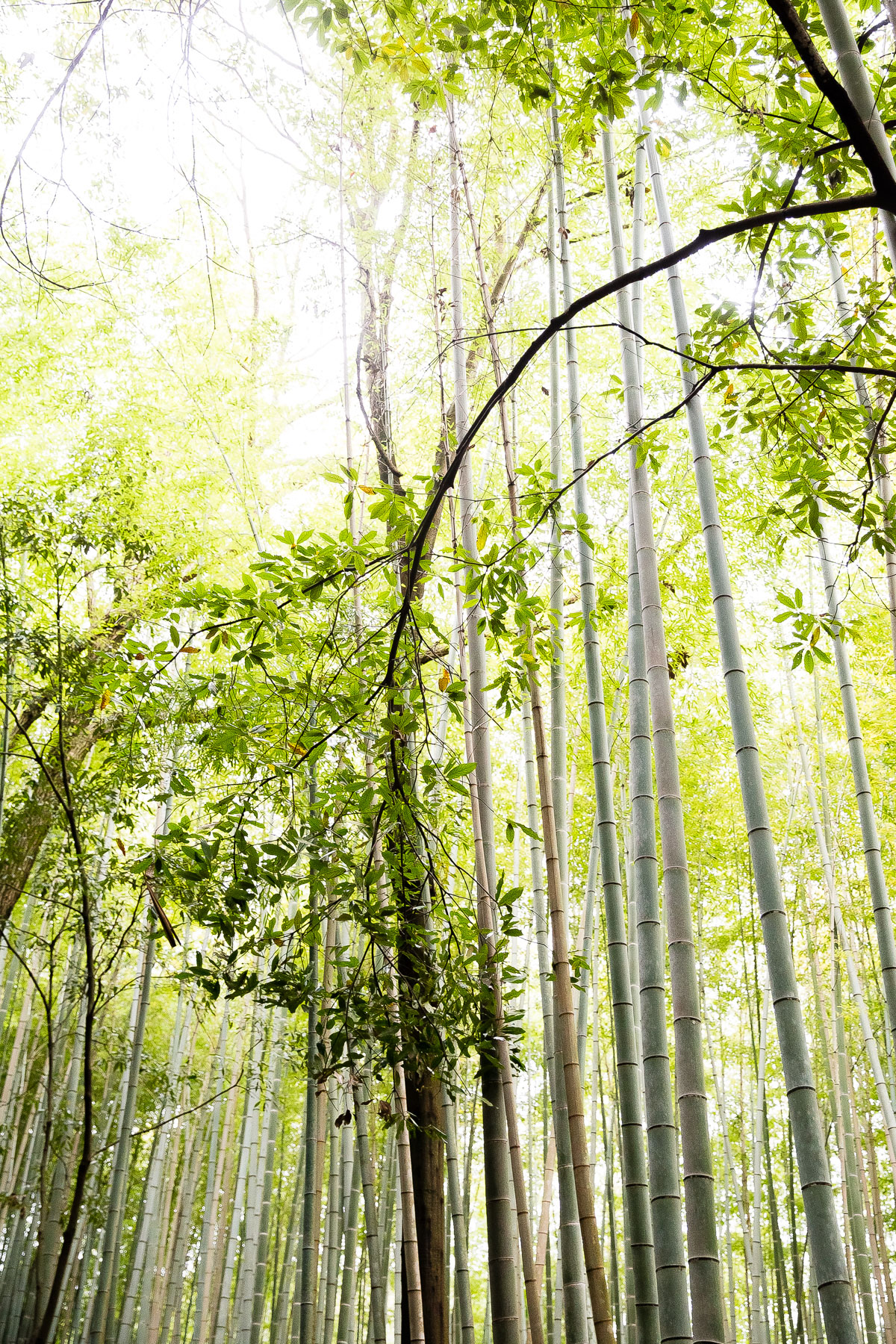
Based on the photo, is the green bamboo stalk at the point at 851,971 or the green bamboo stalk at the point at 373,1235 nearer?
the green bamboo stalk at the point at 373,1235

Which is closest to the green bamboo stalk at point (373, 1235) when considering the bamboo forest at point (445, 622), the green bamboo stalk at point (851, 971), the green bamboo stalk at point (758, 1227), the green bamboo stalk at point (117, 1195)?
the bamboo forest at point (445, 622)

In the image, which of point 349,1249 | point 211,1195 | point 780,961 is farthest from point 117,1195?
point 780,961

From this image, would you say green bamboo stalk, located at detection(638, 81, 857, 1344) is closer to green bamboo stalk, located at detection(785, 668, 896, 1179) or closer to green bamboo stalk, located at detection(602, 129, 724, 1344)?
green bamboo stalk, located at detection(602, 129, 724, 1344)

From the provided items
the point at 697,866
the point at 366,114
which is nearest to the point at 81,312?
the point at 366,114

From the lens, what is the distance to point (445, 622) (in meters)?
5.04

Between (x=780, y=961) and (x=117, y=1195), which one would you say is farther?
(x=117, y=1195)

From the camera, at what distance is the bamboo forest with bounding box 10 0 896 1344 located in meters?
1.70

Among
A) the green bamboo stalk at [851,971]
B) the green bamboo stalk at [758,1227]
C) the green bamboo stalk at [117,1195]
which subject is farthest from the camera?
the green bamboo stalk at [758,1227]

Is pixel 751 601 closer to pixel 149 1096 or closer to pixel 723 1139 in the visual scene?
pixel 723 1139

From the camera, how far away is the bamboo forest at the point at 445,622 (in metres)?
1.70

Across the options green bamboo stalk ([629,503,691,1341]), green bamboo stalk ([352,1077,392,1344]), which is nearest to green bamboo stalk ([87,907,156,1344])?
green bamboo stalk ([352,1077,392,1344])

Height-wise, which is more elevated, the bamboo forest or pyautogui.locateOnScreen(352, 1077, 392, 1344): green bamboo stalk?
the bamboo forest

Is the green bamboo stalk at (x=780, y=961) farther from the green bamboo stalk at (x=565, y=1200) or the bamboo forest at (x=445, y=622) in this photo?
the green bamboo stalk at (x=565, y=1200)

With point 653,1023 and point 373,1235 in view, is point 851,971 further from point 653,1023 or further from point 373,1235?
point 653,1023
